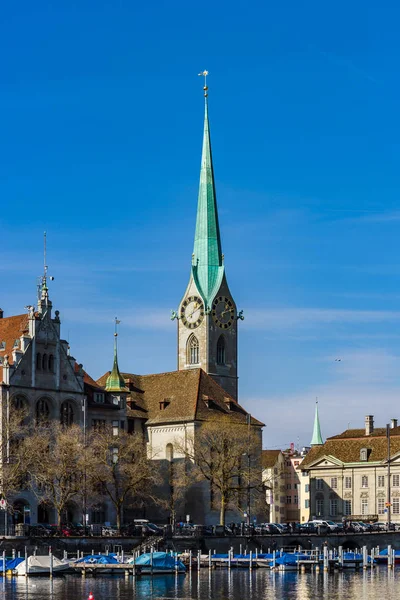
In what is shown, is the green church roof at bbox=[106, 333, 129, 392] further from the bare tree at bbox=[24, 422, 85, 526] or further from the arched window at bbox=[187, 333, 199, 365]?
the arched window at bbox=[187, 333, 199, 365]

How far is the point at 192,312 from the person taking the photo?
183 meters

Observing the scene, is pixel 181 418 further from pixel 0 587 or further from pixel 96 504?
pixel 0 587

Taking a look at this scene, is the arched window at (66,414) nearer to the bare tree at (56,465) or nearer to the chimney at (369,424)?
the bare tree at (56,465)

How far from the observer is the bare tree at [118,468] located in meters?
127

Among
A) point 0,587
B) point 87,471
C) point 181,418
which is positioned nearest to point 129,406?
point 181,418

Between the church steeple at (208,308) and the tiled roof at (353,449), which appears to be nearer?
the tiled roof at (353,449)

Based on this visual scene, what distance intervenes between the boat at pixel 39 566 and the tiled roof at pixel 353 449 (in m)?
76.3

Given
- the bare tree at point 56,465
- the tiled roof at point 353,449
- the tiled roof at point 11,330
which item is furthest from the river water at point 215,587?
the tiled roof at point 353,449

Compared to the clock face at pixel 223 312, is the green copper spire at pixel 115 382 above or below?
below

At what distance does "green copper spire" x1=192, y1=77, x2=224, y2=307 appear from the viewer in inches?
7195

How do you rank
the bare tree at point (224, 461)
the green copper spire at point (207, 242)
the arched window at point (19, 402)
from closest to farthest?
1. the arched window at point (19, 402)
2. the bare tree at point (224, 461)
3. the green copper spire at point (207, 242)

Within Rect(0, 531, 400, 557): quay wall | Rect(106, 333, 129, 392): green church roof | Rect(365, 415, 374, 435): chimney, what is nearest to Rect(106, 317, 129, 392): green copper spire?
Rect(106, 333, 129, 392): green church roof

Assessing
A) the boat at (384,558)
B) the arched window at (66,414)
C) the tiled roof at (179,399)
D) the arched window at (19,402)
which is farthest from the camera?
the tiled roof at (179,399)

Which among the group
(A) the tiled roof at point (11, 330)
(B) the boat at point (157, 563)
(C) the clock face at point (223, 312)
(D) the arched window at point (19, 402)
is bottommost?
(B) the boat at point (157, 563)
